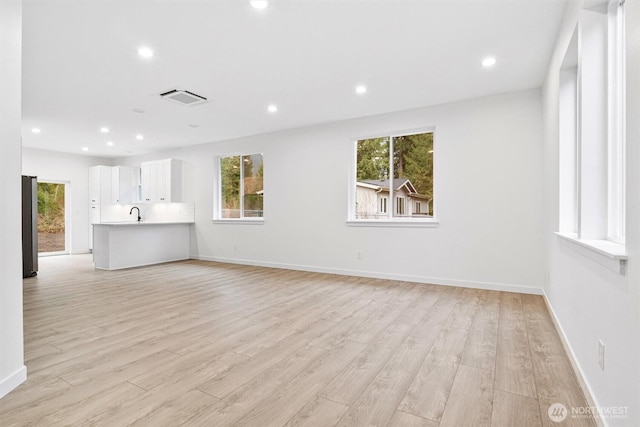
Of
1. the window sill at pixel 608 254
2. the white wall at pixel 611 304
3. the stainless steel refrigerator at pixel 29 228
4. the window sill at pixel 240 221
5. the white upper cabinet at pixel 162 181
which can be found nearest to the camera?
the white wall at pixel 611 304

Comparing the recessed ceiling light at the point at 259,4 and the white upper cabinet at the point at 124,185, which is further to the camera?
the white upper cabinet at the point at 124,185

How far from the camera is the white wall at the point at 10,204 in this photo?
185 centimetres

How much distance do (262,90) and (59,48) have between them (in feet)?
6.82

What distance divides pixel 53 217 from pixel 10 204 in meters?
8.55

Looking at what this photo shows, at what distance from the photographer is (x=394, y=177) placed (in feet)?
17.3

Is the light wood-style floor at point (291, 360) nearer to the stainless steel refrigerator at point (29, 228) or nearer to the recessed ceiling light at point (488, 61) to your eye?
the stainless steel refrigerator at point (29, 228)

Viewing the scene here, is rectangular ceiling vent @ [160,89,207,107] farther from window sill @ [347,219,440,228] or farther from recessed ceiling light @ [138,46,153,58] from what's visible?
window sill @ [347,219,440,228]

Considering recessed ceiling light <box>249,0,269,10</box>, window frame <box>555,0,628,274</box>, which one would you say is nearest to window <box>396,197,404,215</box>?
window frame <box>555,0,628,274</box>

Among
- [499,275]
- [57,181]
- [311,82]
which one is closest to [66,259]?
[57,181]

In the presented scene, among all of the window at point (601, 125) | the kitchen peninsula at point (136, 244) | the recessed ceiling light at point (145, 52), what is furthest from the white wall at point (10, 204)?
the kitchen peninsula at point (136, 244)

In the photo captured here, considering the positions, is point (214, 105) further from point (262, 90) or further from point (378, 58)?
point (378, 58)

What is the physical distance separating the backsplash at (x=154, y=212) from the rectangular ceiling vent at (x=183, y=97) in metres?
3.47

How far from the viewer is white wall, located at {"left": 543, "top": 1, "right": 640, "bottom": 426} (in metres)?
1.23
